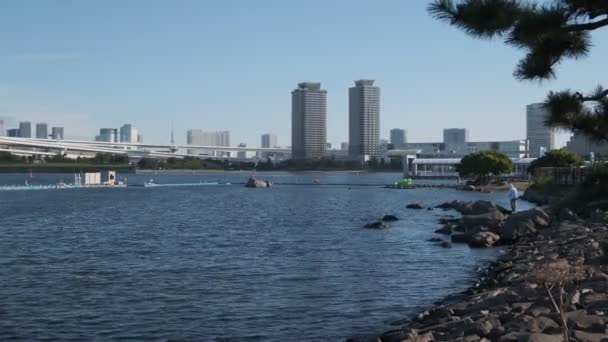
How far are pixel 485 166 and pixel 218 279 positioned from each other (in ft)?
246

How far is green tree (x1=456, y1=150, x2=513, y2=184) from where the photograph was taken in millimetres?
91188

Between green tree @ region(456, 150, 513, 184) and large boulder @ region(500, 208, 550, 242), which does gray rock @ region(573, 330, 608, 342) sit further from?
green tree @ region(456, 150, 513, 184)

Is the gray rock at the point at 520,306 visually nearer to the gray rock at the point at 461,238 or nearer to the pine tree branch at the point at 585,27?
the pine tree branch at the point at 585,27

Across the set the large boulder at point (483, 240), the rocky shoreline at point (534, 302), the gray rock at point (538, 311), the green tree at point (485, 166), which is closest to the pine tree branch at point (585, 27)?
the rocky shoreline at point (534, 302)

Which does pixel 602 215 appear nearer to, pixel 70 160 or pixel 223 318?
pixel 223 318

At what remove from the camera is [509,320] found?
1168cm

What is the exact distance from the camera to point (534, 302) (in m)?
12.9

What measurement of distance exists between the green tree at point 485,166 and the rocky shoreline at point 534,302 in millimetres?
67258

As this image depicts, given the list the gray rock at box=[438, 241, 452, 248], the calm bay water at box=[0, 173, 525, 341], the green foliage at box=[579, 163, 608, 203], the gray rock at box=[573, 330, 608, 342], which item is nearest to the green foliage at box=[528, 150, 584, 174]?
the green foliage at box=[579, 163, 608, 203]

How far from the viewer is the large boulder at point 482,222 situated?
107 feet

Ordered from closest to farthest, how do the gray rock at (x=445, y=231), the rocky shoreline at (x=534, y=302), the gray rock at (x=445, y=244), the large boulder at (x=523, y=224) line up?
the rocky shoreline at (x=534, y=302) → the gray rock at (x=445, y=244) → the large boulder at (x=523, y=224) → the gray rock at (x=445, y=231)

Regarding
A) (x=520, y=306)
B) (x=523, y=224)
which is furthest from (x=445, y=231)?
(x=520, y=306)

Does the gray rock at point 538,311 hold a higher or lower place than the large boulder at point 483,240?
higher

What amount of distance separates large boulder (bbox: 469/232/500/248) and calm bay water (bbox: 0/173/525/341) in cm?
119
